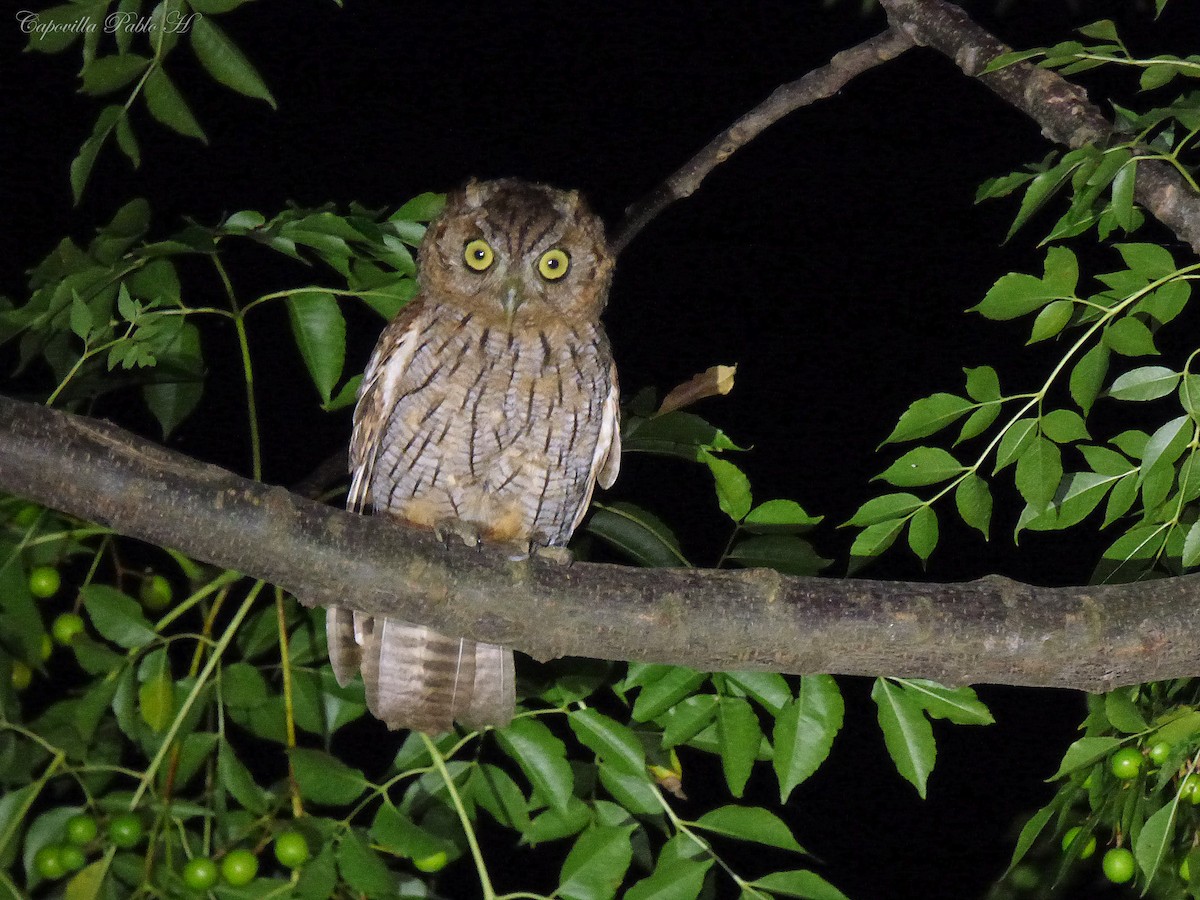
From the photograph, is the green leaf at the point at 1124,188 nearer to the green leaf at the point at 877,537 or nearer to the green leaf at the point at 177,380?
the green leaf at the point at 877,537

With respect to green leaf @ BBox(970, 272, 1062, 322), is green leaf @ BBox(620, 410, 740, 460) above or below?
below

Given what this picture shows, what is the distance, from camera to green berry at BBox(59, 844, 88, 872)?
133 centimetres

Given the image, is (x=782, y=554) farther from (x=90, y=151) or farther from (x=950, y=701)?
(x=90, y=151)

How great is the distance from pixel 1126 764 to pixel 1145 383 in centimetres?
47

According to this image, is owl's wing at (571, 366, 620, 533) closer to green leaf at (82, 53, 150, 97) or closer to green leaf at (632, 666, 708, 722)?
green leaf at (632, 666, 708, 722)

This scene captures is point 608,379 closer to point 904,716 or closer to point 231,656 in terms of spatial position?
point 904,716

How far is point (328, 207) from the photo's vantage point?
1.47 meters

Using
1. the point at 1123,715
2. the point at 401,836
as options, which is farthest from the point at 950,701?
the point at 401,836

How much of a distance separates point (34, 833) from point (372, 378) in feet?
2.40

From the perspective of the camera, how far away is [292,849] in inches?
51.1

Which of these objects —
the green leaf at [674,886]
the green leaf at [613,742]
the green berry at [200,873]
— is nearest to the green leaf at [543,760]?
the green leaf at [613,742]

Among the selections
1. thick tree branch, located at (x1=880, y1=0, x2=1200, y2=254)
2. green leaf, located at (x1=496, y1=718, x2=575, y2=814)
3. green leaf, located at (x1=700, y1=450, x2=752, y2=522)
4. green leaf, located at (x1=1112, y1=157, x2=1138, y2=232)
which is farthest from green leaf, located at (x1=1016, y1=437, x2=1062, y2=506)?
green leaf, located at (x1=496, y1=718, x2=575, y2=814)

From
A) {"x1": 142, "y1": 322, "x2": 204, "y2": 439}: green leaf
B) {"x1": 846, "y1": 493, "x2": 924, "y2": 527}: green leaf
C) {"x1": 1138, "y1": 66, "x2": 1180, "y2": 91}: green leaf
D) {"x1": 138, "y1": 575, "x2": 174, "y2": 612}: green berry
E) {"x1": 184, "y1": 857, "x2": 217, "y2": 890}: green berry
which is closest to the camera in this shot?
{"x1": 1138, "y1": 66, "x2": 1180, "y2": 91}: green leaf

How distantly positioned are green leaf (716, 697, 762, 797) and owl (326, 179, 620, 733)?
400 millimetres
